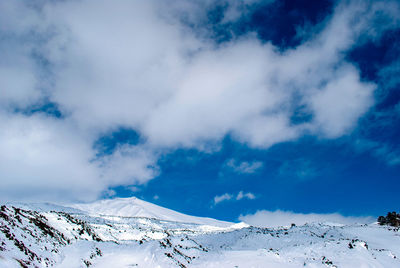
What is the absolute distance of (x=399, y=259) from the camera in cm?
2797

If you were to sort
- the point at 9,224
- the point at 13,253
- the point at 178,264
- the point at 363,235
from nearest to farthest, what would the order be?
1. the point at 13,253
2. the point at 9,224
3. the point at 178,264
4. the point at 363,235

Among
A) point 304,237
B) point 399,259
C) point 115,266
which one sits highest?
point 304,237

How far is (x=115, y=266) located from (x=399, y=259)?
96.7 feet

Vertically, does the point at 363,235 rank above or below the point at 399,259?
above

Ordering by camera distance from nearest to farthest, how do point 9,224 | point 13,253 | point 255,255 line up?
1. point 13,253
2. point 9,224
3. point 255,255

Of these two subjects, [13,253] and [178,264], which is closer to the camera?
[13,253]


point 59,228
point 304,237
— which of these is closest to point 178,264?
point 59,228

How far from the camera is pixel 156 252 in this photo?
25.4 meters

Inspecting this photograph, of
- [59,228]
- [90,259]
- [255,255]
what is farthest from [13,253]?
[255,255]

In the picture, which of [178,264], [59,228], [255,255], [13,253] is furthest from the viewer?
[59,228]

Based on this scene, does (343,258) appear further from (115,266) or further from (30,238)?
(30,238)

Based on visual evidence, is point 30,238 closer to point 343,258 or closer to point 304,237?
point 343,258

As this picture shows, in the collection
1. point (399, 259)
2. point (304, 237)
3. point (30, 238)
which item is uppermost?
point (304, 237)

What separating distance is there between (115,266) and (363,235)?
124ft
